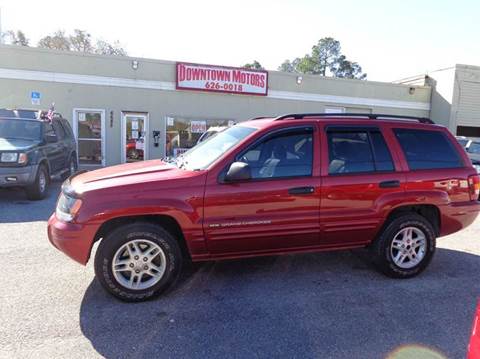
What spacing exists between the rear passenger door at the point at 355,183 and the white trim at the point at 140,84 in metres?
11.7

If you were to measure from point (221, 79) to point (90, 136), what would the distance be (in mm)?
5518

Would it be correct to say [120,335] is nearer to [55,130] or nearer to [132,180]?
[132,180]

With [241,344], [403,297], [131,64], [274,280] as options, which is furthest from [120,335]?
[131,64]

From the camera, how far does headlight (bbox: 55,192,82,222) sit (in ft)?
11.5

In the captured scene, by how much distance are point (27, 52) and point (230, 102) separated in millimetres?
7523

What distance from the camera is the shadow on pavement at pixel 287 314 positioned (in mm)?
2953

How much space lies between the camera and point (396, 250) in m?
4.30

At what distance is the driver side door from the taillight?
199 centimetres

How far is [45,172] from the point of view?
336 inches

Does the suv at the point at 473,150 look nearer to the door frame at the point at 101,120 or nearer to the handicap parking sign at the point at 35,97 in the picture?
the door frame at the point at 101,120

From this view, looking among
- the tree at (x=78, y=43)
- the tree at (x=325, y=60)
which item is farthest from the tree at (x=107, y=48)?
the tree at (x=325, y=60)

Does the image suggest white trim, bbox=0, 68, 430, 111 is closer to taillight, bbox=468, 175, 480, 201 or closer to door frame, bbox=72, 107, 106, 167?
door frame, bbox=72, 107, 106, 167

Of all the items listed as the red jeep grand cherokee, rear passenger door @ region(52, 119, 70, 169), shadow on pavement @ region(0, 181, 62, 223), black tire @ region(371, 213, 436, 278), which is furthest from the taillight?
rear passenger door @ region(52, 119, 70, 169)

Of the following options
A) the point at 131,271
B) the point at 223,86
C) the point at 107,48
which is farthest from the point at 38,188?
the point at 107,48
